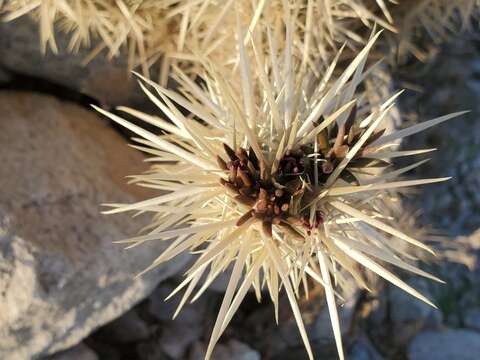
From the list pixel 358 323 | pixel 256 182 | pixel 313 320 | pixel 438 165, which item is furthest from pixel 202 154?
pixel 438 165

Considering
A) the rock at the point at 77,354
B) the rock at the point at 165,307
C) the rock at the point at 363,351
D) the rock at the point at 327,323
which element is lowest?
the rock at the point at 77,354

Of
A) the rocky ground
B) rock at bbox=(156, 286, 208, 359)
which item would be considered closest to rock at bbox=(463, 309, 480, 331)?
the rocky ground

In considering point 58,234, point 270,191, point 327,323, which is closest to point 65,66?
point 58,234

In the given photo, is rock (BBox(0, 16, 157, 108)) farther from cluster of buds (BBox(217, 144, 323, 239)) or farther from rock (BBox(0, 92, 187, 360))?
cluster of buds (BBox(217, 144, 323, 239))

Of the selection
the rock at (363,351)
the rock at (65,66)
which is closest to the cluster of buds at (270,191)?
the rock at (65,66)

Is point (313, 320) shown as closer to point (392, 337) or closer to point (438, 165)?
point (392, 337)

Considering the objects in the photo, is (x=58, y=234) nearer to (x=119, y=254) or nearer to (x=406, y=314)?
(x=119, y=254)

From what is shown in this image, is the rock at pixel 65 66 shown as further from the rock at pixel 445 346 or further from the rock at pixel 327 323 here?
the rock at pixel 445 346
